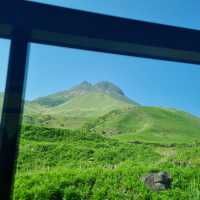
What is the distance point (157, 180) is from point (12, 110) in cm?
362

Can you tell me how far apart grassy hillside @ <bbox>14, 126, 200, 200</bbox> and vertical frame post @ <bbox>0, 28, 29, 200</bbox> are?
10.1ft

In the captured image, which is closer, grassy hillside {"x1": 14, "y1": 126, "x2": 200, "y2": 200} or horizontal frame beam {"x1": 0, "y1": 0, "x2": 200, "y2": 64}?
horizontal frame beam {"x1": 0, "y1": 0, "x2": 200, "y2": 64}

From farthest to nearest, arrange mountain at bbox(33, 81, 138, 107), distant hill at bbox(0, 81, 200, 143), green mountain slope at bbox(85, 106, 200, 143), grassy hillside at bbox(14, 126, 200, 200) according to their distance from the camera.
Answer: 1. mountain at bbox(33, 81, 138, 107)
2. distant hill at bbox(0, 81, 200, 143)
3. green mountain slope at bbox(85, 106, 200, 143)
4. grassy hillside at bbox(14, 126, 200, 200)

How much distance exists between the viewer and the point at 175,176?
4422 mm

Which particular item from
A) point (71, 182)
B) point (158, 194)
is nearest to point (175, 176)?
point (158, 194)

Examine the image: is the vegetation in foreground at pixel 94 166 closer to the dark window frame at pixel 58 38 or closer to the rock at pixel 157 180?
the rock at pixel 157 180

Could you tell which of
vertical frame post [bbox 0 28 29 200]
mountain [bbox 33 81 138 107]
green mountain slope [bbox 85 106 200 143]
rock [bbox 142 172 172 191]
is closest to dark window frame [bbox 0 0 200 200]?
vertical frame post [bbox 0 28 29 200]

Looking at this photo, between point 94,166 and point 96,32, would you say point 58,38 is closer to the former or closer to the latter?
point 96,32

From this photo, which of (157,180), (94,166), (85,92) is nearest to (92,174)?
(157,180)

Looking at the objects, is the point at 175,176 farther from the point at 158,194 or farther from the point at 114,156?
the point at 114,156

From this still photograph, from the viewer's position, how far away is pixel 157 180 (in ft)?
13.9

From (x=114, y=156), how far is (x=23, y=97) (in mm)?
5614

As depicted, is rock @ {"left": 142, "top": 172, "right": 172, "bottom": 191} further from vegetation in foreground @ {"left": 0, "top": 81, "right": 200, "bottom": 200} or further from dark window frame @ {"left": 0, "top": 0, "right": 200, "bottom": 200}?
dark window frame @ {"left": 0, "top": 0, "right": 200, "bottom": 200}

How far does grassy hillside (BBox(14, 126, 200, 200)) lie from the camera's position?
3848mm
